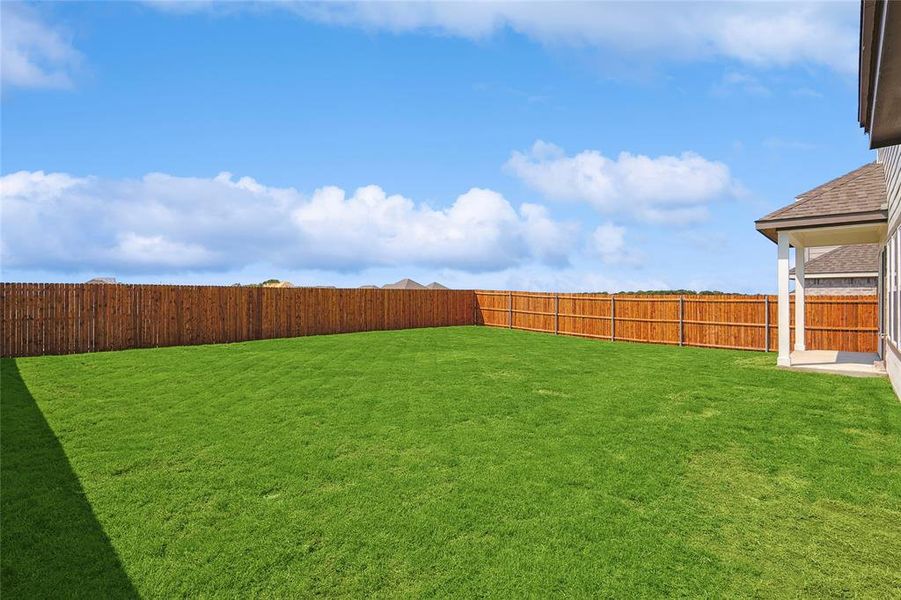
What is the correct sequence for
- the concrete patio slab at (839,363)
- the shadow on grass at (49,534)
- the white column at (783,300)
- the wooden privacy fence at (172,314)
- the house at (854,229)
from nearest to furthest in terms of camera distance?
the shadow on grass at (49,534) → the house at (854,229) → the concrete patio slab at (839,363) → the white column at (783,300) → the wooden privacy fence at (172,314)

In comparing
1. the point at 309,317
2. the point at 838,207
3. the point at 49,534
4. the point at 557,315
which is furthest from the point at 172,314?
the point at 838,207

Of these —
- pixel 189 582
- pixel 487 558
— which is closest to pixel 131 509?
pixel 189 582

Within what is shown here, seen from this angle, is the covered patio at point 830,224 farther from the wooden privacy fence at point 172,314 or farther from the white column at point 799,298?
the wooden privacy fence at point 172,314

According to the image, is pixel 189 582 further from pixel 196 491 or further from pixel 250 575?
pixel 196 491

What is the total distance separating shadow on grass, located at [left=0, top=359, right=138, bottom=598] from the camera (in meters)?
3.54

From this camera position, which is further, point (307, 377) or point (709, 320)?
point (709, 320)

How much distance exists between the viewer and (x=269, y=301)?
21109 millimetres

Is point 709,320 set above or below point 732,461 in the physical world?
above

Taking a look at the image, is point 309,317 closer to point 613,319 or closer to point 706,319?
point 613,319

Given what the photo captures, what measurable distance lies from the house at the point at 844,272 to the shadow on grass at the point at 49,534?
2828 cm

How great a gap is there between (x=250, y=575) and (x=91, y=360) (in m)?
13.5

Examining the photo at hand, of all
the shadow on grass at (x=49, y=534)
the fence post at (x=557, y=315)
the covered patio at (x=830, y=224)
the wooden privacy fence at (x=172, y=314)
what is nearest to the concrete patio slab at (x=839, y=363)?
the covered patio at (x=830, y=224)

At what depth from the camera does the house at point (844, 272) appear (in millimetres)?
24594

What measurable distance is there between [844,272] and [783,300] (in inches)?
667
